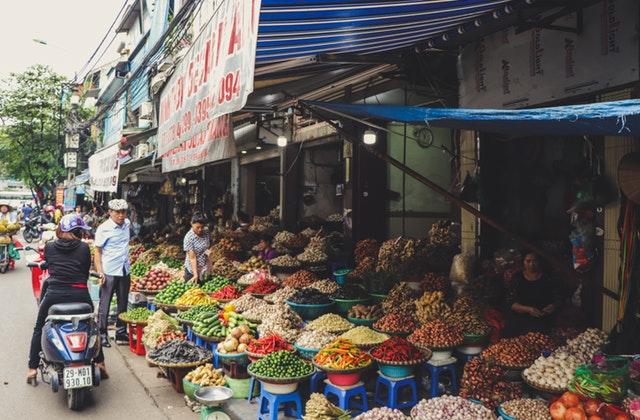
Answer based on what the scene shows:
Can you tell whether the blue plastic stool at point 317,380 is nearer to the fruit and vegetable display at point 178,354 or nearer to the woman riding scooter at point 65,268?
the fruit and vegetable display at point 178,354

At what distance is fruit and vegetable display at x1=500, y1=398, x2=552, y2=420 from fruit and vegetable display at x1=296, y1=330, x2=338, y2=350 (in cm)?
210

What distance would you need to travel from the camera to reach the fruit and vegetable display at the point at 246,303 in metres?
7.42

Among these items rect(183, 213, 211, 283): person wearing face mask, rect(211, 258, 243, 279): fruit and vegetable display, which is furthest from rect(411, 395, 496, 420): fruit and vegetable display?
rect(211, 258, 243, 279): fruit and vegetable display

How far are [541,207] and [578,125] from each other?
15.9ft

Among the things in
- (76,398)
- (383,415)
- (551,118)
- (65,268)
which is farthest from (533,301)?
(65,268)

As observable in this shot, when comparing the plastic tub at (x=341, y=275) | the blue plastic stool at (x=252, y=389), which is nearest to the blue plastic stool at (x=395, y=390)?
the blue plastic stool at (x=252, y=389)

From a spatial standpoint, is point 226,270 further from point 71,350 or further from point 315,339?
point 71,350

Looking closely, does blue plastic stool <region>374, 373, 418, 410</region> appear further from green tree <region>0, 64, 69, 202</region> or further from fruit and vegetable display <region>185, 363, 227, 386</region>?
green tree <region>0, 64, 69, 202</region>

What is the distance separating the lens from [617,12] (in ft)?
15.4

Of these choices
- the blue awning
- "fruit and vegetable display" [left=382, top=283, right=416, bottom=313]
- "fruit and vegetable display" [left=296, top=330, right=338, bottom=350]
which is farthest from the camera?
"fruit and vegetable display" [left=382, top=283, right=416, bottom=313]

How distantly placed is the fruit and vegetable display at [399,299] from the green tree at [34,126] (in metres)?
30.0

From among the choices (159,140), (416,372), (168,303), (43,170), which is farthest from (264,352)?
(43,170)

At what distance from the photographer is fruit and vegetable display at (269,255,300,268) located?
31.5ft

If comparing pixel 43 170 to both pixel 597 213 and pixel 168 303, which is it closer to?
pixel 168 303
